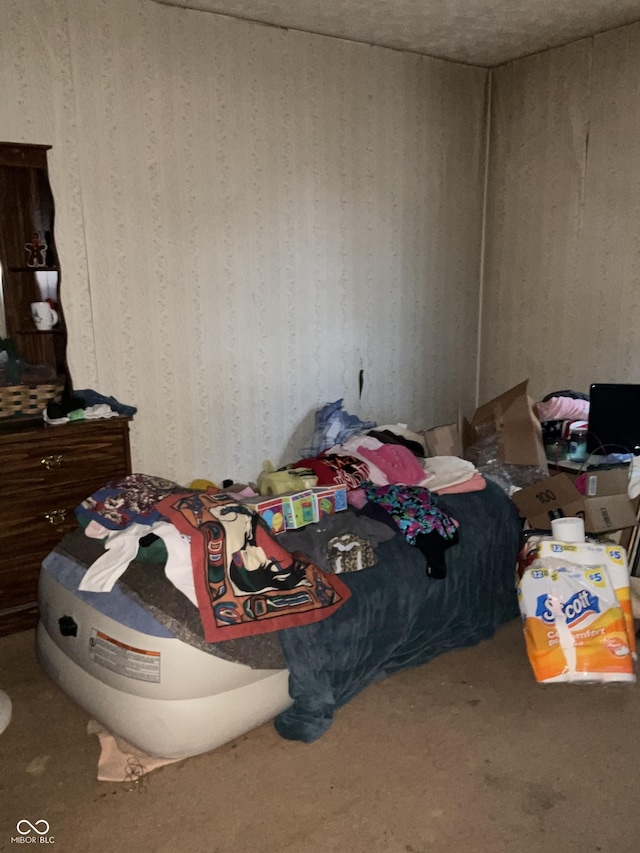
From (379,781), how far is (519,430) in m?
1.74

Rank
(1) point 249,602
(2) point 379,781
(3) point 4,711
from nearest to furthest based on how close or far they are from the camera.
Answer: (2) point 379,781 < (1) point 249,602 < (3) point 4,711

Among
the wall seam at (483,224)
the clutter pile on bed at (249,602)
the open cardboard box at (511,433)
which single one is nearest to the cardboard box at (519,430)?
the open cardboard box at (511,433)

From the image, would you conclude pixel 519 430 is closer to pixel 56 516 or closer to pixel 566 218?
pixel 566 218

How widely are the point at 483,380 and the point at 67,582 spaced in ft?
9.82

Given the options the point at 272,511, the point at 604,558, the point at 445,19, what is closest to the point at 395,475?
the point at 272,511

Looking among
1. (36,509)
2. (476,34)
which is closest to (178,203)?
(36,509)

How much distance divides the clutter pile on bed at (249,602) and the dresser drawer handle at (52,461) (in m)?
0.34

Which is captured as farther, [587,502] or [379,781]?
[587,502]

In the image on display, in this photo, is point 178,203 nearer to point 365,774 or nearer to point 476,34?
point 476,34

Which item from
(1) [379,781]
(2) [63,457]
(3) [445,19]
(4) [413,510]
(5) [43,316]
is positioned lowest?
(1) [379,781]

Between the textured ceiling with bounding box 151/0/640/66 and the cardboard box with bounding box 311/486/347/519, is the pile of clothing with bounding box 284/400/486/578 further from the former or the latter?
the textured ceiling with bounding box 151/0/640/66

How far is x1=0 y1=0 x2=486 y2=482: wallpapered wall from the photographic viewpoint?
9.19 feet

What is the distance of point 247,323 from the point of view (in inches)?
132

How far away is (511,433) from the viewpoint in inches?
125
